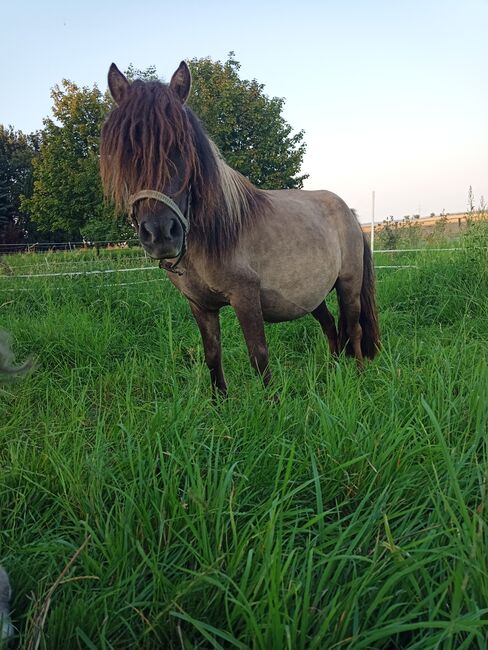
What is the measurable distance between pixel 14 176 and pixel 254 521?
4303 cm

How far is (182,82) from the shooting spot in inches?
102

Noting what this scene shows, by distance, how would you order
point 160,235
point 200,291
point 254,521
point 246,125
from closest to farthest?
point 254,521 → point 160,235 → point 200,291 → point 246,125

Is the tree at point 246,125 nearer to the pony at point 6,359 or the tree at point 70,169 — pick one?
the tree at point 70,169

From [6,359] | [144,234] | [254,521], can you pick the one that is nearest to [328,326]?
[144,234]

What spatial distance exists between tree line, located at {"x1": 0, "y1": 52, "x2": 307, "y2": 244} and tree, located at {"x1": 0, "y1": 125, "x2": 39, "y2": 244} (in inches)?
315

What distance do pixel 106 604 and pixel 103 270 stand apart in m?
5.52

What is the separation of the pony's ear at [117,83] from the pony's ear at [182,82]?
0.25 m

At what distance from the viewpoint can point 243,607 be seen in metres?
0.99

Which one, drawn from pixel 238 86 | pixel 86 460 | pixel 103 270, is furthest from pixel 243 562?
pixel 238 86

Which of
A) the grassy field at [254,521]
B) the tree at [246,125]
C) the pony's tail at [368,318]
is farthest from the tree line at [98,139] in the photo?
the grassy field at [254,521]

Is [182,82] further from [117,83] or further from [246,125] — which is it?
[246,125]

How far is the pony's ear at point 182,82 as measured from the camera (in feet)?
8.36

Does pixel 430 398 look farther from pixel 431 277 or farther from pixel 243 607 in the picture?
pixel 431 277

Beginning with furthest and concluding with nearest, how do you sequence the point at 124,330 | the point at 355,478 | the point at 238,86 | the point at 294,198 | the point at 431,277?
1. the point at 238,86
2. the point at 431,277
3. the point at 124,330
4. the point at 294,198
5. the point at 355,478
